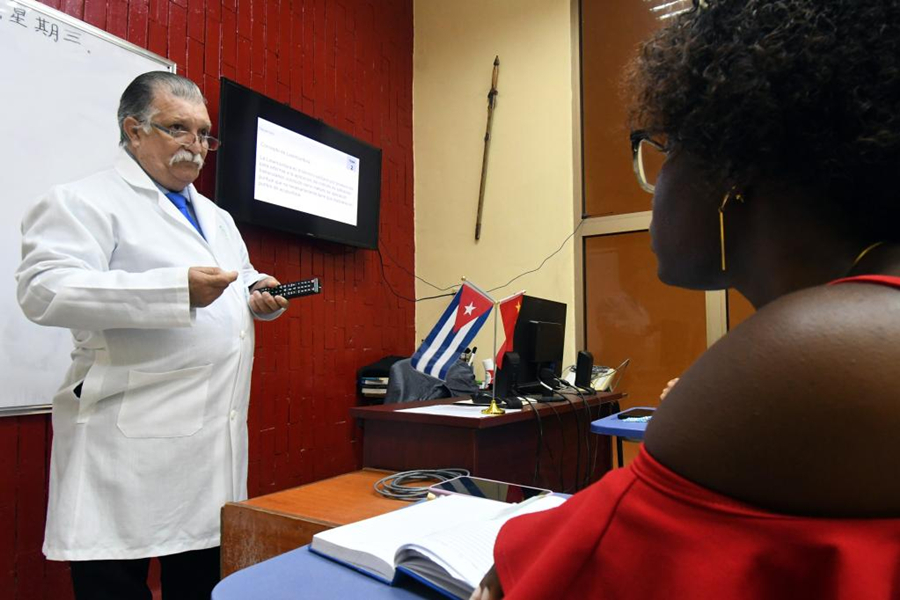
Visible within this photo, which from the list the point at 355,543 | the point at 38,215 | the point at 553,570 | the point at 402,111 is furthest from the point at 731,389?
the point at 402,111

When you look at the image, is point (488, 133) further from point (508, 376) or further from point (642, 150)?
point (642, 150)

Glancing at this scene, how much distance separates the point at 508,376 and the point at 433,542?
5.32 feet

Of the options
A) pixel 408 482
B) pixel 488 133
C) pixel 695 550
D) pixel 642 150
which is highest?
pixel 488 133

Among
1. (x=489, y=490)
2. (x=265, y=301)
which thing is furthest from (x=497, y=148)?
(x=489, y=490)

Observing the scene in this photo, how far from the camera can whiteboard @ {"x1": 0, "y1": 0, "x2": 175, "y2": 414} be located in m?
2.04

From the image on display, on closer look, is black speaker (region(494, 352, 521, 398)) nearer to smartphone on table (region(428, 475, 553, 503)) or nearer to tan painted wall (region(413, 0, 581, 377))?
smartphone on table (region(428, 475, 553, 503))

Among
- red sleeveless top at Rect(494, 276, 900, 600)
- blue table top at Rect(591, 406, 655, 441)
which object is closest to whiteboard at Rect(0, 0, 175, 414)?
blue table top at Rect(591, 406, 655, 441)

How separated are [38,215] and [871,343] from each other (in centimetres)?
168

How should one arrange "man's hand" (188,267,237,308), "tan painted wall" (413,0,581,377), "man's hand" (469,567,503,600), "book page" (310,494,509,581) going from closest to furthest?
1. "man's hand" (469,567,503,600)
2. "book page" (310,494,509,581)
3. "man's hand" (188,267,237,308)
4. "tan painted wall" (413,0,581,377)

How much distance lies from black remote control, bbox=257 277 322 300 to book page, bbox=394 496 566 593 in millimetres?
1008

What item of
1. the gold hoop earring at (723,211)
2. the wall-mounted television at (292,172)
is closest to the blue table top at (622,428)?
the gold hoop earring at (723,211)

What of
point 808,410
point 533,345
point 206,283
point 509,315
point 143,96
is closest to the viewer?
point 808,410

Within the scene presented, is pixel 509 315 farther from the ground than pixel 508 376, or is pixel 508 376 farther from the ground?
pixel 509 315

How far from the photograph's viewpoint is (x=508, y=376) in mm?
2336
